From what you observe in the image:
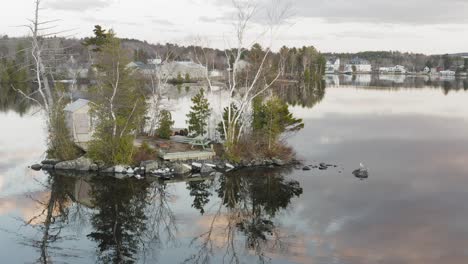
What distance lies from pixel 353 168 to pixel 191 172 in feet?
26.9

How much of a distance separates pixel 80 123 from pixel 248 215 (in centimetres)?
1192

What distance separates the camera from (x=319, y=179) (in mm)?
21516

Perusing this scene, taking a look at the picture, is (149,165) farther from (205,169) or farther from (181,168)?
(205,169)

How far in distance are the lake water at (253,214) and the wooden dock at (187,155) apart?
2.22 m

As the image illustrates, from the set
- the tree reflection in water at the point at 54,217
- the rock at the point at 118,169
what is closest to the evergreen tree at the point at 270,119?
the rock at the point at 118,169

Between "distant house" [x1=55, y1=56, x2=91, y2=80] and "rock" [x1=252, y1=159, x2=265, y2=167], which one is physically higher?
"distant house" [x1=55, y1=56, x2=91, y2=80]

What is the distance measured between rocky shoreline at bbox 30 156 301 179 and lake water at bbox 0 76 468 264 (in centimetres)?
89

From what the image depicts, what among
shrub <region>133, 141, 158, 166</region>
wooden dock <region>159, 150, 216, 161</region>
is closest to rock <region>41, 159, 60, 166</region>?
shrub <region>133, 141, 158, 166</region>

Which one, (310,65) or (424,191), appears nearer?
(424,191)

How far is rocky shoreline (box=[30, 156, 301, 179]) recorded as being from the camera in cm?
2153

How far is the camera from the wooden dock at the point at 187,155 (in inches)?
894

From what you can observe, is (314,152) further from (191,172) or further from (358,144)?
(191,172)

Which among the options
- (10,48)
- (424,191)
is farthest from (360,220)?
(10,48)

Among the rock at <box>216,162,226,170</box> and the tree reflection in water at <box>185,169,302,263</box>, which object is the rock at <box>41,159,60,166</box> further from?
the tree reflection in water at <box>185,169,302,263</box>
